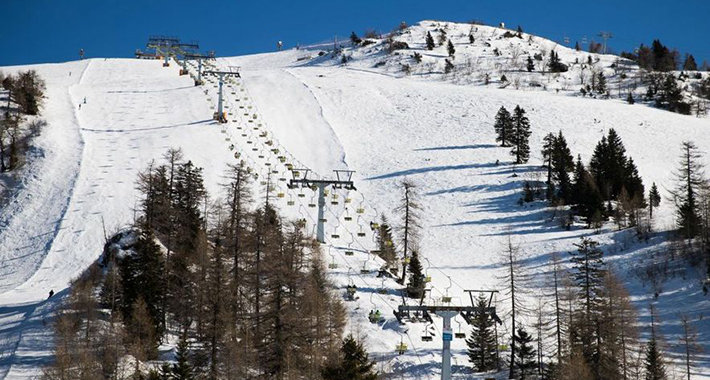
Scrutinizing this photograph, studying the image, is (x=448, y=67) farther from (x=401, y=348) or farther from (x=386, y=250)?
(x=401, y=348)

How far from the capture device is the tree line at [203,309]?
3541cm

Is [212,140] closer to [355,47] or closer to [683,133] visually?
[683,133]

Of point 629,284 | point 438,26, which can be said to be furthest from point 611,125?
point 438,26

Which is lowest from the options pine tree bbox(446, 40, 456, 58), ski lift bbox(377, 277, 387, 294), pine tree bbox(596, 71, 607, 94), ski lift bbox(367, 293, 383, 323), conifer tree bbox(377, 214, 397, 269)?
ski lift bbox(367, 293, 383, 323)

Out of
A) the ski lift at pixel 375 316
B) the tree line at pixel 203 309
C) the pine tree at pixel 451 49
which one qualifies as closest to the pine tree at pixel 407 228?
the ski lift at pixel 375 316

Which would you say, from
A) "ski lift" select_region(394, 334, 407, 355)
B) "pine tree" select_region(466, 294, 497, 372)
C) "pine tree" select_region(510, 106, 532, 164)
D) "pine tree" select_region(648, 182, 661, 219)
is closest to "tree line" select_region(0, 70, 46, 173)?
"ski lift" select_region(394, 334, 407, 355)

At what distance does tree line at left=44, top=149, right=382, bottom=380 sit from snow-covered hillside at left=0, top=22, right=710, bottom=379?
3.31 metres

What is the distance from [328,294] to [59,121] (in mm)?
56688

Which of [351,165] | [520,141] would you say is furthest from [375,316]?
[520,141]

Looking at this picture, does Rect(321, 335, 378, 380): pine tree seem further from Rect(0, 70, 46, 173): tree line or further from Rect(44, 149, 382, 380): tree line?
Rect(0, 70, 46, 173): tree line

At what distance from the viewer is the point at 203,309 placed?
4116cm

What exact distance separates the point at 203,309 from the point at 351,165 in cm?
4957

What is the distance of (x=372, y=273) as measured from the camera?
2158 inches

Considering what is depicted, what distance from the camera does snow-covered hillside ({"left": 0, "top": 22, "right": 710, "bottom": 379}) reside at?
53.4 metres
